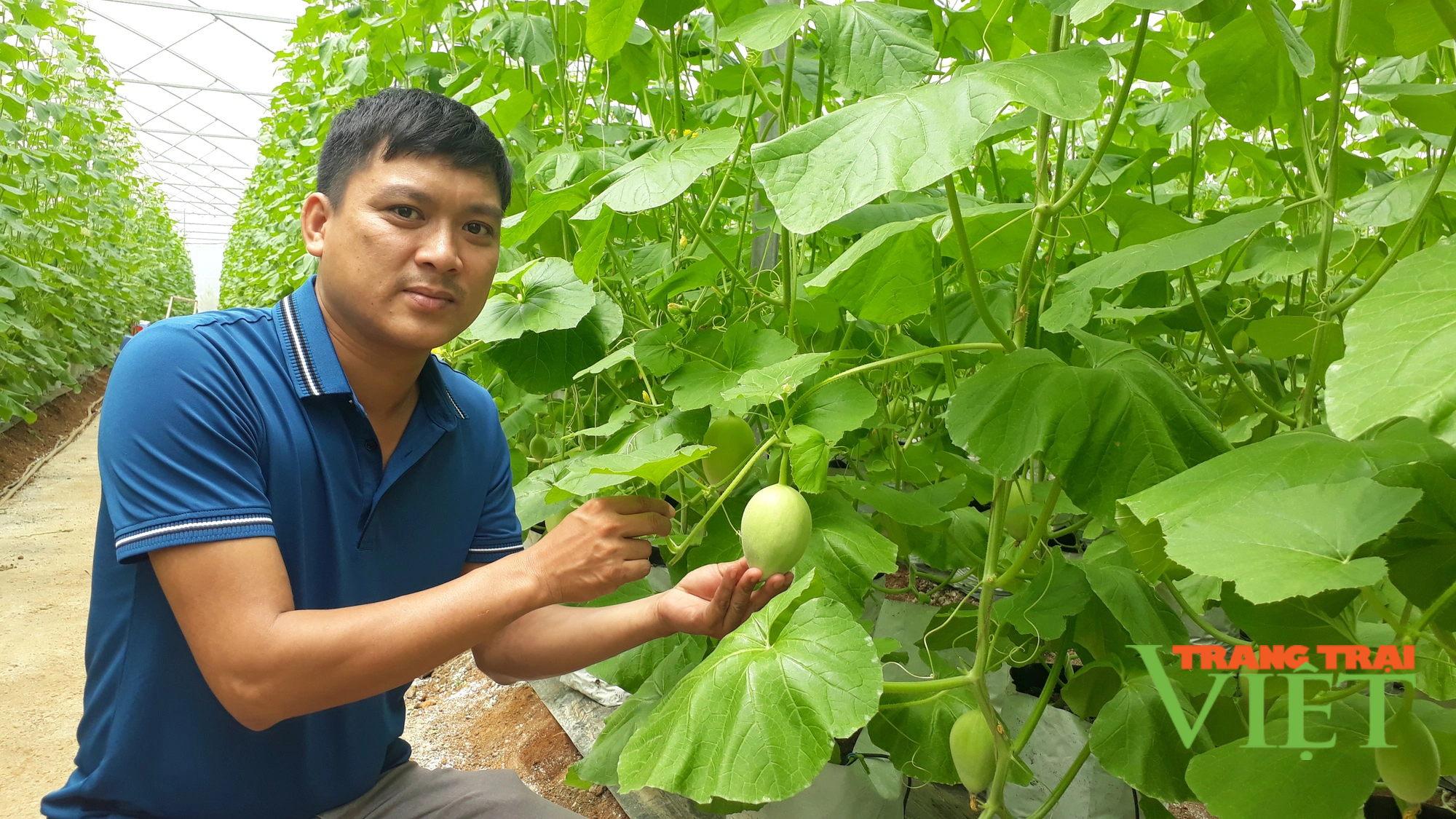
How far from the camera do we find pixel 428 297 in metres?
1.35

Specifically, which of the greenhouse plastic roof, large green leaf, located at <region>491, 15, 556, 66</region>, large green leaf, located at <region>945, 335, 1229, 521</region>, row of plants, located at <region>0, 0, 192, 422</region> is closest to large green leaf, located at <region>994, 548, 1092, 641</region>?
large green leaf, located at <region>945, 335, 1229, 521</region>

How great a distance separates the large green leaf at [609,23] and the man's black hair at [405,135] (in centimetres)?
23

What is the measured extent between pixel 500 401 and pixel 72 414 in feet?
25.6

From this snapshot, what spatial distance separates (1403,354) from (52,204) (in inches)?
311

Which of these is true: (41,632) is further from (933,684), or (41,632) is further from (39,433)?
(39,433)

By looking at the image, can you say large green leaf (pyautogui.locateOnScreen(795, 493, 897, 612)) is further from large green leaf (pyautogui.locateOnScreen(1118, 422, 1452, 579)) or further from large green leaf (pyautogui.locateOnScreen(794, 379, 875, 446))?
large green leaf (pyautogui.locateOnScreen(1118, 422, 1452, 579))

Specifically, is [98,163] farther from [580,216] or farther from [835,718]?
[835,718]

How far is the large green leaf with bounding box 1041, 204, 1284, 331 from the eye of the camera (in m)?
0.99

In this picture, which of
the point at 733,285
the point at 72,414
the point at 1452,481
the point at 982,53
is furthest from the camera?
the point at 72,414

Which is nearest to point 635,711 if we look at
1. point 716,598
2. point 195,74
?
point 716,598

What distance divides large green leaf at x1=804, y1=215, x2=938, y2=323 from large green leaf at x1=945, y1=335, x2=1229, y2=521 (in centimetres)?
18

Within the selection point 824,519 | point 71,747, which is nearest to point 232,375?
point 824,519

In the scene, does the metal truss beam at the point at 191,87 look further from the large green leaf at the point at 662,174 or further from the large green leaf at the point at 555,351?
the large green leaf at the point at 662,174

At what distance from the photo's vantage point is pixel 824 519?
1276mm
